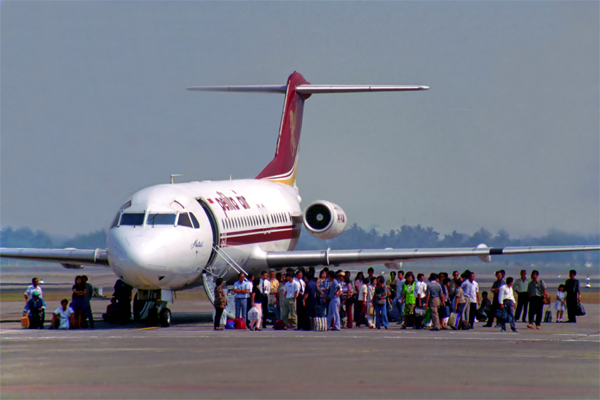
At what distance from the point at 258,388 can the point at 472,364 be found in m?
4.51

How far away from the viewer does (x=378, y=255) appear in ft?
98.9

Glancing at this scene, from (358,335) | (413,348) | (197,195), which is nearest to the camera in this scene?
(413,348)

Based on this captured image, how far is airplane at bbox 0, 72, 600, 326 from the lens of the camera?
76.8ft

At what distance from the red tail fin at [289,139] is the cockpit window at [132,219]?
45.6ft

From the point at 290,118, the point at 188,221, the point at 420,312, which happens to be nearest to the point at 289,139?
the point at 290,118

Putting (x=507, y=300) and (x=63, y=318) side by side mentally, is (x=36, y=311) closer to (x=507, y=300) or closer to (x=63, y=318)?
(x=63, y=318)

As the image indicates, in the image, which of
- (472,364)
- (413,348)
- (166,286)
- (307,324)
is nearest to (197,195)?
(166,286)

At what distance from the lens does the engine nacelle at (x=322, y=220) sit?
114 feet

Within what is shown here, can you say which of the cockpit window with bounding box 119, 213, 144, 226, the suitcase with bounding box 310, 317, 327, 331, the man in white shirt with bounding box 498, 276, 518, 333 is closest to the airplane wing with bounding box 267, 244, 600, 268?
the man in white shirt with bounding box 498, 276, 518, 333

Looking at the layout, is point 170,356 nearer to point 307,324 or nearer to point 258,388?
point 258,388

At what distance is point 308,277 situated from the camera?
24.2m

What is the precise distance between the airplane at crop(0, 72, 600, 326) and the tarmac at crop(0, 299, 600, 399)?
1692mm

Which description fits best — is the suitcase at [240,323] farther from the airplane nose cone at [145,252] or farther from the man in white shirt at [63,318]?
the man in white shirt at [63,318]

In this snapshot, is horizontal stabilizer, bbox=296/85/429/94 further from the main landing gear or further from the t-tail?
the main landing gear
